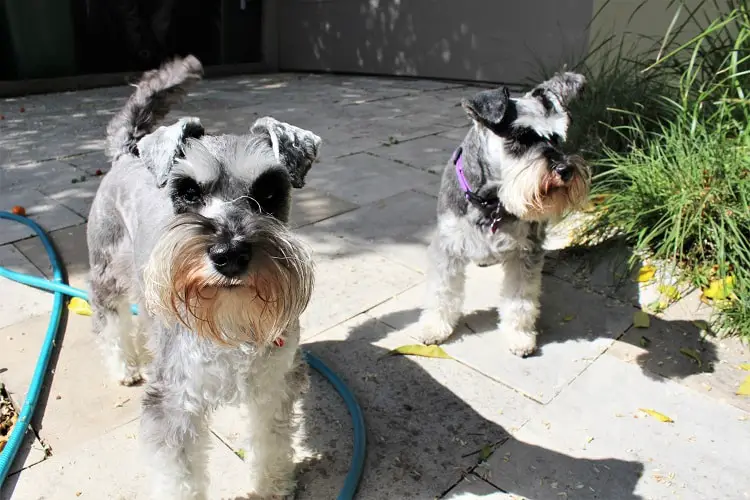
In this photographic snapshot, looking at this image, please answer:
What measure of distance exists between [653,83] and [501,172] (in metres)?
3.18

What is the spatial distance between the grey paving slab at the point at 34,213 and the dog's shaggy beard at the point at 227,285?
356 centimetres

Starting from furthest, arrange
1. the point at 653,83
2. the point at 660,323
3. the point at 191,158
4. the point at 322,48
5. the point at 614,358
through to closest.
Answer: the point at 322,48 < the point at 653,83 < the point at 660,323 < the point at 614,358 < the point at 191,158

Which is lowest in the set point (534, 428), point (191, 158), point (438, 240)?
point (534, 428)

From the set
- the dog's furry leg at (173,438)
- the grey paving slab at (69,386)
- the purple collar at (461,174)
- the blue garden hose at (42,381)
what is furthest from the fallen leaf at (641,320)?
the grey paving slab at (69,386)

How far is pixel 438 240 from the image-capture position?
372 centimetres

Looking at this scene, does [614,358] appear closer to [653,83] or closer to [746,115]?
[746,115]

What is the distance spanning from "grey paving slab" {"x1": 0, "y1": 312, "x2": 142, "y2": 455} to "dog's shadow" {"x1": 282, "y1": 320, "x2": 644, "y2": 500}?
3.33 feet

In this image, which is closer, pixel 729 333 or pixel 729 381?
pixel 729 381

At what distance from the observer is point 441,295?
3.69 meters

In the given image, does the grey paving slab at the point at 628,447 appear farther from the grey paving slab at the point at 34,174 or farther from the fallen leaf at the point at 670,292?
the grey paving slab at the point at 34,174

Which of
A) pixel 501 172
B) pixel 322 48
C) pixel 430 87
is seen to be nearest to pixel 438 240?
pixel 501 172

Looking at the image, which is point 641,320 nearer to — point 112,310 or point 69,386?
point 112,310

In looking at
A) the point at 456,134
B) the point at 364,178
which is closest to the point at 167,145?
the point at 364,178

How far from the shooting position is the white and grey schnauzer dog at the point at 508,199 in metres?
3.27
